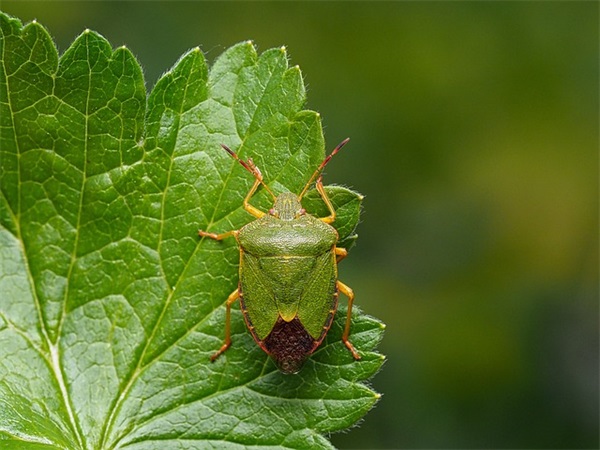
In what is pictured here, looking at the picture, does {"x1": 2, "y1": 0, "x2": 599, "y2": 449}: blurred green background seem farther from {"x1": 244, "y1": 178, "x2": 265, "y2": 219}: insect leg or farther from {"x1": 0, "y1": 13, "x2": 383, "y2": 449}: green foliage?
{"x1": 244, "y1": 178, "x2": 265, "y2": 219}: insect leg

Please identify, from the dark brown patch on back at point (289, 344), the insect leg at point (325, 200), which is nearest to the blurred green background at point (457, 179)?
the dark brown patch on back at point (289, 344)

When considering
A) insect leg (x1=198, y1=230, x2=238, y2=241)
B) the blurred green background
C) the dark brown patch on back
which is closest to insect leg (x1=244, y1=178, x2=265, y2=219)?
insect leg (x1=198, y1=230, x2=238, y2=241)

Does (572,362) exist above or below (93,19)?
below

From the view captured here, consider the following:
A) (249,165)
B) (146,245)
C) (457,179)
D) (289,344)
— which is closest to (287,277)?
(289,344)

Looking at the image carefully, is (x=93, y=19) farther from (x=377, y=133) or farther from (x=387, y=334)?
(x=387, y=334)

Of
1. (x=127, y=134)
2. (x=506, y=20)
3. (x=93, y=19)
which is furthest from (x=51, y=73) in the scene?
(x=506, y=20)

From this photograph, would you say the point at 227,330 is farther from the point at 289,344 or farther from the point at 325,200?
the point at 325,200
